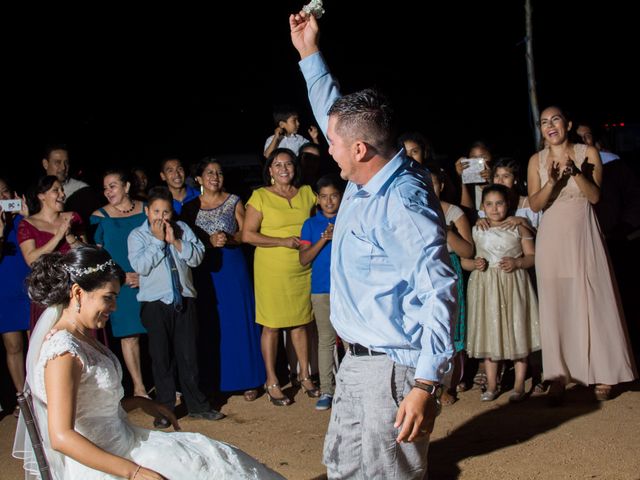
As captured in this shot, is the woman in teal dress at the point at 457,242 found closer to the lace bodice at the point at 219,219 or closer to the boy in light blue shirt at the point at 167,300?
the lace bodice at the point at 219,219

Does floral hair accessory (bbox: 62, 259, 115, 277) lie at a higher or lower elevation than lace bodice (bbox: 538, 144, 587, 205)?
lower

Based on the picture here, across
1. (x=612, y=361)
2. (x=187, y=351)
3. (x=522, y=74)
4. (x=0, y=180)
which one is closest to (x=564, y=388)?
(x=612, y=361)

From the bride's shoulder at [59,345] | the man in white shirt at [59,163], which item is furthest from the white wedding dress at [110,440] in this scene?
the man in white shirt at [59,163]

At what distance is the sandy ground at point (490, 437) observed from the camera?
15.7 feet

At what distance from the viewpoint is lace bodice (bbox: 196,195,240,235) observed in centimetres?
662

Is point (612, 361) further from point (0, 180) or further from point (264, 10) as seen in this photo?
point (264, 10)

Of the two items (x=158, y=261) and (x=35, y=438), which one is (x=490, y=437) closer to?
(x=158, y=261)

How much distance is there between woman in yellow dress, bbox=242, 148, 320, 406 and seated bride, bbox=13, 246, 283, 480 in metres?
3.09

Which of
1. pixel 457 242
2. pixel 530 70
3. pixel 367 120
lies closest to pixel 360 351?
pixel 367 120

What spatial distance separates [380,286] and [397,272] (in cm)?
9

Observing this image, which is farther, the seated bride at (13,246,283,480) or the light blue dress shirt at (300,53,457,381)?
the seated bride at (13,246,283,480)

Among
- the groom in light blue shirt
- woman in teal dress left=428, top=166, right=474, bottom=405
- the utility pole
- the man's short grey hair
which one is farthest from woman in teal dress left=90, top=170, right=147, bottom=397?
the utility pole

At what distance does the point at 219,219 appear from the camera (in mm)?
6656

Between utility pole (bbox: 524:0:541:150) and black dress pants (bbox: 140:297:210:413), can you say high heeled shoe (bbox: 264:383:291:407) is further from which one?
utility pole (bbox: 524:0:541:150)
